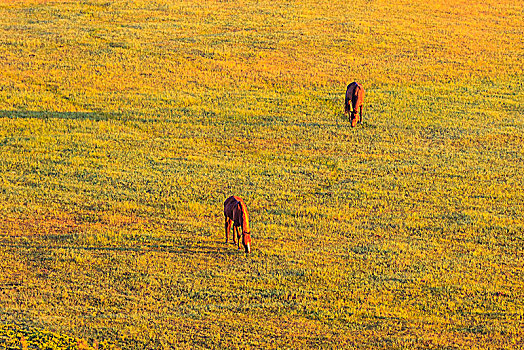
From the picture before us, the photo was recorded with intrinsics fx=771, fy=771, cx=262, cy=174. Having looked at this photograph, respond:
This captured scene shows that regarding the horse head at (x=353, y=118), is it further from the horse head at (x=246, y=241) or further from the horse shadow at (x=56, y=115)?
the horse head at (x=246, y=241)

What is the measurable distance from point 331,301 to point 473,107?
61.0 feet

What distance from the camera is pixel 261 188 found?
23078 mm

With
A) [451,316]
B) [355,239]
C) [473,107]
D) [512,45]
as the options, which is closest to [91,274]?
[355,239]

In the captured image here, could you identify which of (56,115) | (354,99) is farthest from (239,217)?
(56,115)

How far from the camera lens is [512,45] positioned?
4431cm

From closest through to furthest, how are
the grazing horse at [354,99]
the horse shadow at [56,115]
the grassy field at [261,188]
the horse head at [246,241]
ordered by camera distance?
the grassy field at [261,188] → the horse head at [246,241] → the grazing horse at [354,99] → the horse shadow at [56,115]

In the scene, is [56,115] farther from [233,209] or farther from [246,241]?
[246,241]

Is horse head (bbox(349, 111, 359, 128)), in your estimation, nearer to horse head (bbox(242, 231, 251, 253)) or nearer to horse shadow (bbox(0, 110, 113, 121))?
horse shadow (bbox(0, 110, 113, 121))

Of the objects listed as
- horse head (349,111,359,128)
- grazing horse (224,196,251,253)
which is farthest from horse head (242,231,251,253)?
horse head (349,111,359,128)

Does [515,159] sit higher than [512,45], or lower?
lower

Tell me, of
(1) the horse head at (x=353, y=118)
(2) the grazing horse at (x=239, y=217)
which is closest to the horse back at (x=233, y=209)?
(2) the grazing horse at (x=239, y=217)

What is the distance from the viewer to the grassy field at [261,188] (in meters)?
15.5

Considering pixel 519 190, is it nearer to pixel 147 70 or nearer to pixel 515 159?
pixel 515 159

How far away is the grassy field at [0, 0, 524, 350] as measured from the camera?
15.5 meters
